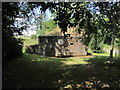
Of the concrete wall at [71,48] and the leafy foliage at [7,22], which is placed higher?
the leafy foliage at [7,22]

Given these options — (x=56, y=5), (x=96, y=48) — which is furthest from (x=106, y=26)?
(x=96, y=48)

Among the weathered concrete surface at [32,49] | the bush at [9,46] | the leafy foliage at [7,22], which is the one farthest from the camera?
the weathered concrete surface at [32,49]

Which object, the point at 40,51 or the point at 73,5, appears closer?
the point at 73,5

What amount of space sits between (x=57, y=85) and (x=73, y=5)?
149 inches

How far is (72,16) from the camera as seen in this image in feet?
Answer: 15.5

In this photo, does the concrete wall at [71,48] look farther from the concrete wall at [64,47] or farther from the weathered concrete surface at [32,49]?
the weathered concrete surface at [32,49]

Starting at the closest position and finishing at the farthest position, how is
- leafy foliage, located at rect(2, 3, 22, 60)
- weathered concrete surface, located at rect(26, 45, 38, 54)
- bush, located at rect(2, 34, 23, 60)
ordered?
leafy foliage, located at rect(2, 3, 22, 60) < bush, located at rect(2, 34, 23, 60) < weathered concrete surface, located at rect(26, 45, 38, 54)

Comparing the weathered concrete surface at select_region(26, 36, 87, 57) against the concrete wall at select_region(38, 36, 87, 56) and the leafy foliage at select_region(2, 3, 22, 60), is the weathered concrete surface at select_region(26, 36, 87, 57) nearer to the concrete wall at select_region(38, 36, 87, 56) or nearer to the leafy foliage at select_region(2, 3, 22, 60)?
the concrete wall at select_region(38, 36, 87, 56)

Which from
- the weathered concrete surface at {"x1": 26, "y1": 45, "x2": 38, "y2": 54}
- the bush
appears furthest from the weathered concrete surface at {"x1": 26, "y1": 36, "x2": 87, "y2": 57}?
the bush

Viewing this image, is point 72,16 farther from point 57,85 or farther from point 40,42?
point 40,42

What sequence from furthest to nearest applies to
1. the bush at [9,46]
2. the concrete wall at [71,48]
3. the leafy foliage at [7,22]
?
the concrete wall at [71,48] → the bush at [9,46] → the leafy foliage at [7,22]

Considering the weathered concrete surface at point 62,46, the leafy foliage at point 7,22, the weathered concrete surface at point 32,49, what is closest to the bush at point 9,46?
the leafy foliage at point 7,22

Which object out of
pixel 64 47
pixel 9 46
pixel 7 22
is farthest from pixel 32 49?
pixel 7 22

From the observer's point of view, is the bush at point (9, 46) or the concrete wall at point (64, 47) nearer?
the bush at point (9, 46)
